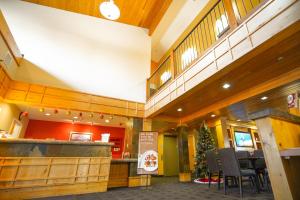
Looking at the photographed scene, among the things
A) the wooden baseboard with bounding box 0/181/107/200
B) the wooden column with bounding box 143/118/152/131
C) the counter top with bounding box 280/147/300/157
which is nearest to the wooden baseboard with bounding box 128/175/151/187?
the wooden baseboard with bounding box 0/181/107/200

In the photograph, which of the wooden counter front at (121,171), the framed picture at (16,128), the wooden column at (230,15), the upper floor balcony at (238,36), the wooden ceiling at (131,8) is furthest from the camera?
the wooden ceiling at (131,8)

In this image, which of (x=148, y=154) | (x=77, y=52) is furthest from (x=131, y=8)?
(x=148, y=154)

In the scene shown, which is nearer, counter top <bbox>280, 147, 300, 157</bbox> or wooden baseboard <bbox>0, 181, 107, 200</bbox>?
counter top <bbox>280, 147, 300, 157</bbox>

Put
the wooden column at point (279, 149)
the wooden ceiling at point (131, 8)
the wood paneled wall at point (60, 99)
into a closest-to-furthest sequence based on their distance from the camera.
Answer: the wooden column at point (279, 149) < the wood paneled wall at point (60, 99) < the wooden ceiling at point (131, 8)

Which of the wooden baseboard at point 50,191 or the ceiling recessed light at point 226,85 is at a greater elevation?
the ceiling recessed light at point 226,85

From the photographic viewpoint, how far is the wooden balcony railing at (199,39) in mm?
4035

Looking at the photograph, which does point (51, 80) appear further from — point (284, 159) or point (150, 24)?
point (284, 159)

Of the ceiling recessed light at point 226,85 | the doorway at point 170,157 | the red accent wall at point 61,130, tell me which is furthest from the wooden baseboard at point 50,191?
the doorway at point 170,157

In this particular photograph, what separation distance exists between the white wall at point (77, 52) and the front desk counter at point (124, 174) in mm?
2482

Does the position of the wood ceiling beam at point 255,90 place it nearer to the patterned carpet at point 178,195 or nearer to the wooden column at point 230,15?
the wooden column at point 230,15

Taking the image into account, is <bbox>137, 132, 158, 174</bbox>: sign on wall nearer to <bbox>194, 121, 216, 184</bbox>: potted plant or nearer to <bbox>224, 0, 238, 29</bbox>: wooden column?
<bbox>194, 121, 216, 184</bbox>: potted plant

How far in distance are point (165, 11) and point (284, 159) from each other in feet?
24.9

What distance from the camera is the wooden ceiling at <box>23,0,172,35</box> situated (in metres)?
6.56

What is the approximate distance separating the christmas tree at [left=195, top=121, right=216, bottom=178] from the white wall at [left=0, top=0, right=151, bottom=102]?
3046 mm
